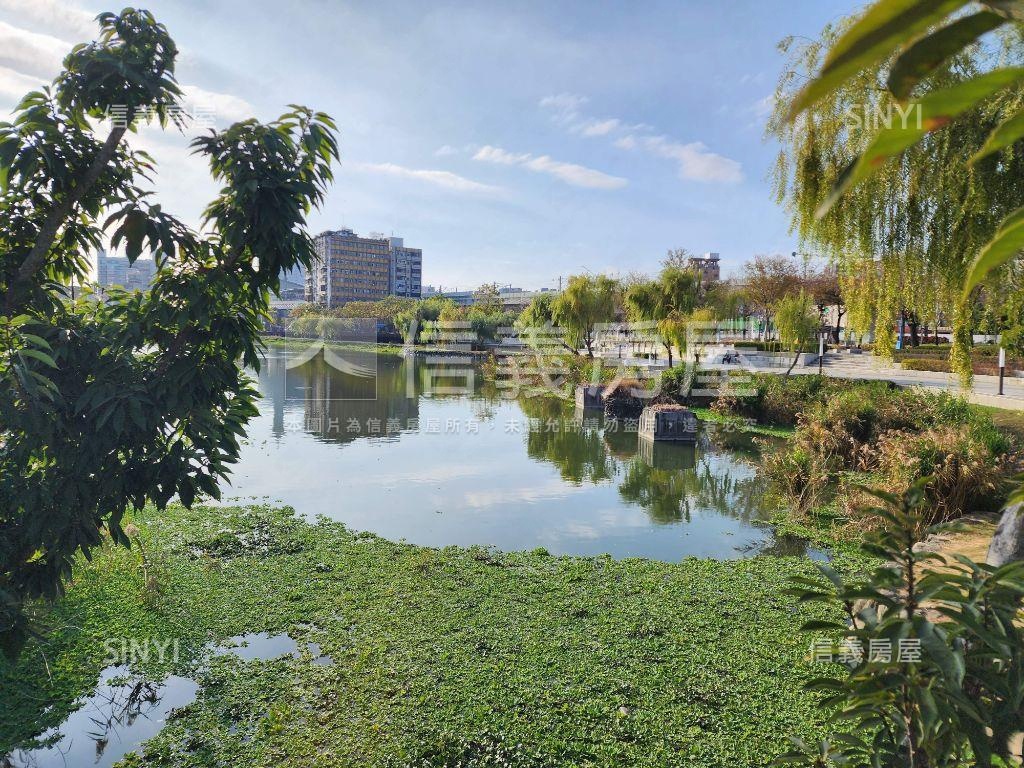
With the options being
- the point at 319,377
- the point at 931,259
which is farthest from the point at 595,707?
the point at 319,377

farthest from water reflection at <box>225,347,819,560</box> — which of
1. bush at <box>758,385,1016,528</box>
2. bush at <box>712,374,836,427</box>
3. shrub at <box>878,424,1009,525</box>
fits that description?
shrub at <box>878,424,1009,525</box>

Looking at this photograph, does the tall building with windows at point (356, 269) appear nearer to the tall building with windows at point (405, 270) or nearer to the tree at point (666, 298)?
the tall building with windows at point (405, 270)

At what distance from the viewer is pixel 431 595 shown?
4.89 meters

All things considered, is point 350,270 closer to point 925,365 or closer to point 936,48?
point 925,365

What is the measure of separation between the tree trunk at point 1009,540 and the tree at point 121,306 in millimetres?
4154

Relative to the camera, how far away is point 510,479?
9203 millimetres

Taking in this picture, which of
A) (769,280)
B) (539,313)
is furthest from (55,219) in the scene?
(769,280)

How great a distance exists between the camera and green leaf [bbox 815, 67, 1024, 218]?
438 mm

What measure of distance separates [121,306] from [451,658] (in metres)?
2.81

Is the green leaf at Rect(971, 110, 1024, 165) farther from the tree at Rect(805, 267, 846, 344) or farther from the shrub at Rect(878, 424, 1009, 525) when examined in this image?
the tree at Rect(805, 267, 846, 344)

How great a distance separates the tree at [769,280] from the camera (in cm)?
2827

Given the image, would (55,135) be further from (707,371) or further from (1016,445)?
(707,371)

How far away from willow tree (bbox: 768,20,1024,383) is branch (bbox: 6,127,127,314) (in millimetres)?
4853

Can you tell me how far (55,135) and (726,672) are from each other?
169 inches
